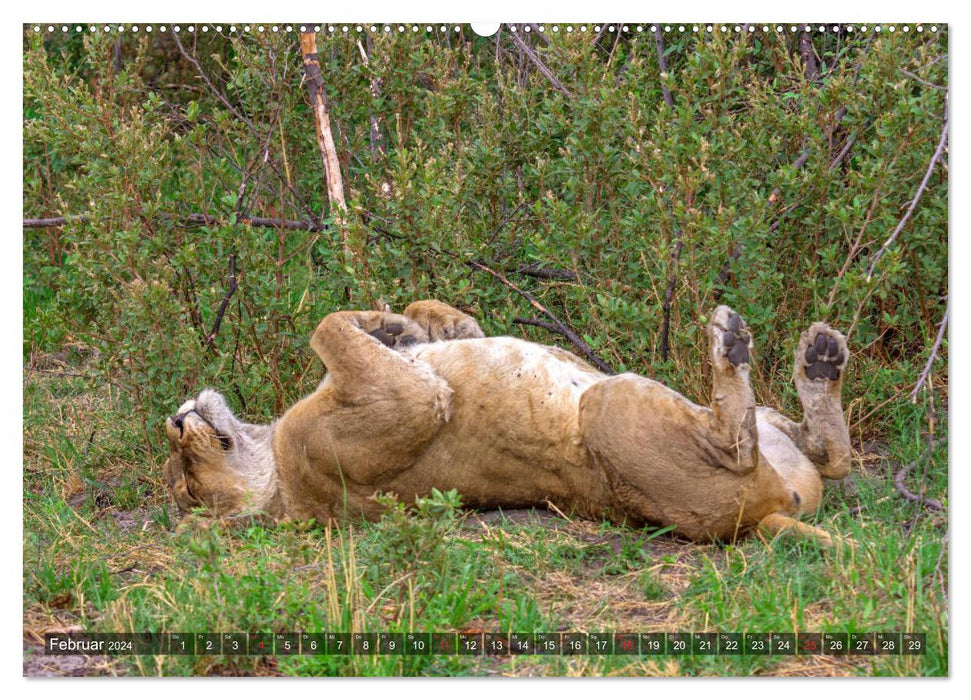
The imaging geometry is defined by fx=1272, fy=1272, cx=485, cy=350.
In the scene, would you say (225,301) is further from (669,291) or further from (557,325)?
(669,291)

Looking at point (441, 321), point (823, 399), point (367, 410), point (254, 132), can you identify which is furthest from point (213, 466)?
point (823, 399)

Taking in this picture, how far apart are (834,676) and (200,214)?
3.70 meters

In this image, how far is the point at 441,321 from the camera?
5.47 m

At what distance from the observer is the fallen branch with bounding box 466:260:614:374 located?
568 centimetres

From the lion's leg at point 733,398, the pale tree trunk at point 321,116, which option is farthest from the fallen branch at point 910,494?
the pale tree trunk at point 321,116

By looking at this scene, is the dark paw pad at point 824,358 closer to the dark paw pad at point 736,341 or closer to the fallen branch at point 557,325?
the dark paw pad at point 736,341

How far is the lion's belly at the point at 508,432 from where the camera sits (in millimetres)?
4914

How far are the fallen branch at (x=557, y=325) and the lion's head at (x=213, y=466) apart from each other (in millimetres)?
1340

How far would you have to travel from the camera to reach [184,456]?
5078mm

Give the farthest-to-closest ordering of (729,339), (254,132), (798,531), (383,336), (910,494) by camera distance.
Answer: (254,132) < (383,336) < (910,494) < (729,339) < (798,531)

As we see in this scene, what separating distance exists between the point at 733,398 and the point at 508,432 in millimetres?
883

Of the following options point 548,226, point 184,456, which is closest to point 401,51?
point 548,226

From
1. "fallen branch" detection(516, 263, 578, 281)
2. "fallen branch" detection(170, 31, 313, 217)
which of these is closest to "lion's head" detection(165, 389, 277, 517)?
"fallen branch" detection(170, 31, 313, 217)

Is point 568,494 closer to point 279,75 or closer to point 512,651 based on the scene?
point 512,651
